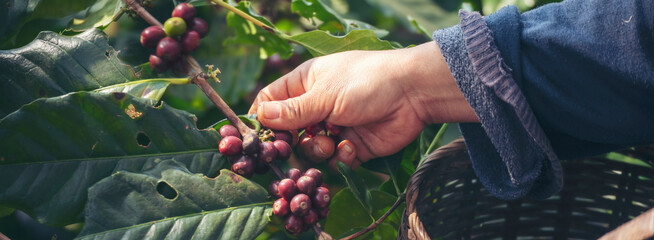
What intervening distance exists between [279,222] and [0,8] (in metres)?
0.80

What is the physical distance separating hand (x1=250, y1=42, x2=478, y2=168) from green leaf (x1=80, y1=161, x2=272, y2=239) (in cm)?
22

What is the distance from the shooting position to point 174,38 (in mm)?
1158

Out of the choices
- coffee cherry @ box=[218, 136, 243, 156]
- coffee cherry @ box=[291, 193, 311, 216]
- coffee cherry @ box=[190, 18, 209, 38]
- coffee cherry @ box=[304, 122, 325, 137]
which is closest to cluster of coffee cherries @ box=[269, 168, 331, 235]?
coffee cherry @ box=[291, 193, 311, 216]

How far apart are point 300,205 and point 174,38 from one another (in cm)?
51

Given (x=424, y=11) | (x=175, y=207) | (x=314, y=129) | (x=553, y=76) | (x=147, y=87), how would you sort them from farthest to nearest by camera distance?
(x=424, y=11) < (x=314, y=129) < (x=147, y=87) < (x=553, y=76) < (x=175, y=207)

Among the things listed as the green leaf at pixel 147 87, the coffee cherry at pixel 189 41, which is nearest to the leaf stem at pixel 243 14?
the coffee cherry at pixel 189 41

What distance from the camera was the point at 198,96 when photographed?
1.36m

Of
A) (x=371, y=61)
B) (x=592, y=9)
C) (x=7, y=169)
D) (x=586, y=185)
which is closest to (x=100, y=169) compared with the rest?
(x=7, y=169)

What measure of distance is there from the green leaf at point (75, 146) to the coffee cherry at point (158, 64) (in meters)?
0.18

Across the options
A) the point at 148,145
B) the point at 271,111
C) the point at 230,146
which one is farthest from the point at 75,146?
the point at 271,111

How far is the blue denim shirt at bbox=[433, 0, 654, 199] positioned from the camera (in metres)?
0.95

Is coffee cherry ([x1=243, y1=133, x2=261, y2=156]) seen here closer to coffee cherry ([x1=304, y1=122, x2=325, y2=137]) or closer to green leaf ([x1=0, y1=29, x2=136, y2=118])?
coffee cherry ([x1=304, y1=122, x2=325, y2=137])

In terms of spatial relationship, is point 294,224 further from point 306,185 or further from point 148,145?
point 148,145

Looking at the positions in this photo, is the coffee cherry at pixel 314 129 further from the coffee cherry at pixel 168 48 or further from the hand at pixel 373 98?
the coffee cherry at pixel 168 48
